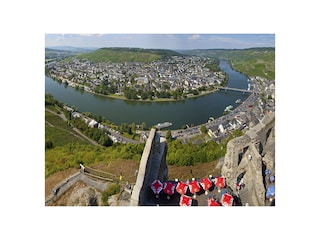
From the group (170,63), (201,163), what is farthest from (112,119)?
(201,163)

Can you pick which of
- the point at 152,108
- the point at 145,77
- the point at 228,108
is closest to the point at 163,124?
the point at 152,108

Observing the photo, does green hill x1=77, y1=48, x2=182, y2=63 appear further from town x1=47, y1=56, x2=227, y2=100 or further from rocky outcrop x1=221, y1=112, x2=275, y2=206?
rocky outcrop x1=221, y1=112, x2=275, y2=206

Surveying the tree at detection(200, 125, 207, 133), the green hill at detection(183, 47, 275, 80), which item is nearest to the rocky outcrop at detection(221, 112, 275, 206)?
the green hill at detection(183, 47, 275, 80)

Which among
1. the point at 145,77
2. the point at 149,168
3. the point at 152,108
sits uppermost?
the point at 145,77

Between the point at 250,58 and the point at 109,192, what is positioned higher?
the point at 250,58

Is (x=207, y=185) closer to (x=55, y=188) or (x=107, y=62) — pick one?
(x=55, y=188)

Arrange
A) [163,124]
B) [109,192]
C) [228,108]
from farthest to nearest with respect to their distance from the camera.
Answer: [228,108]
[163,124]
[109,192]

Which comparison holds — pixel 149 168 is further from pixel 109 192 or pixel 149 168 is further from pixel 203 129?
pixel 203 129
